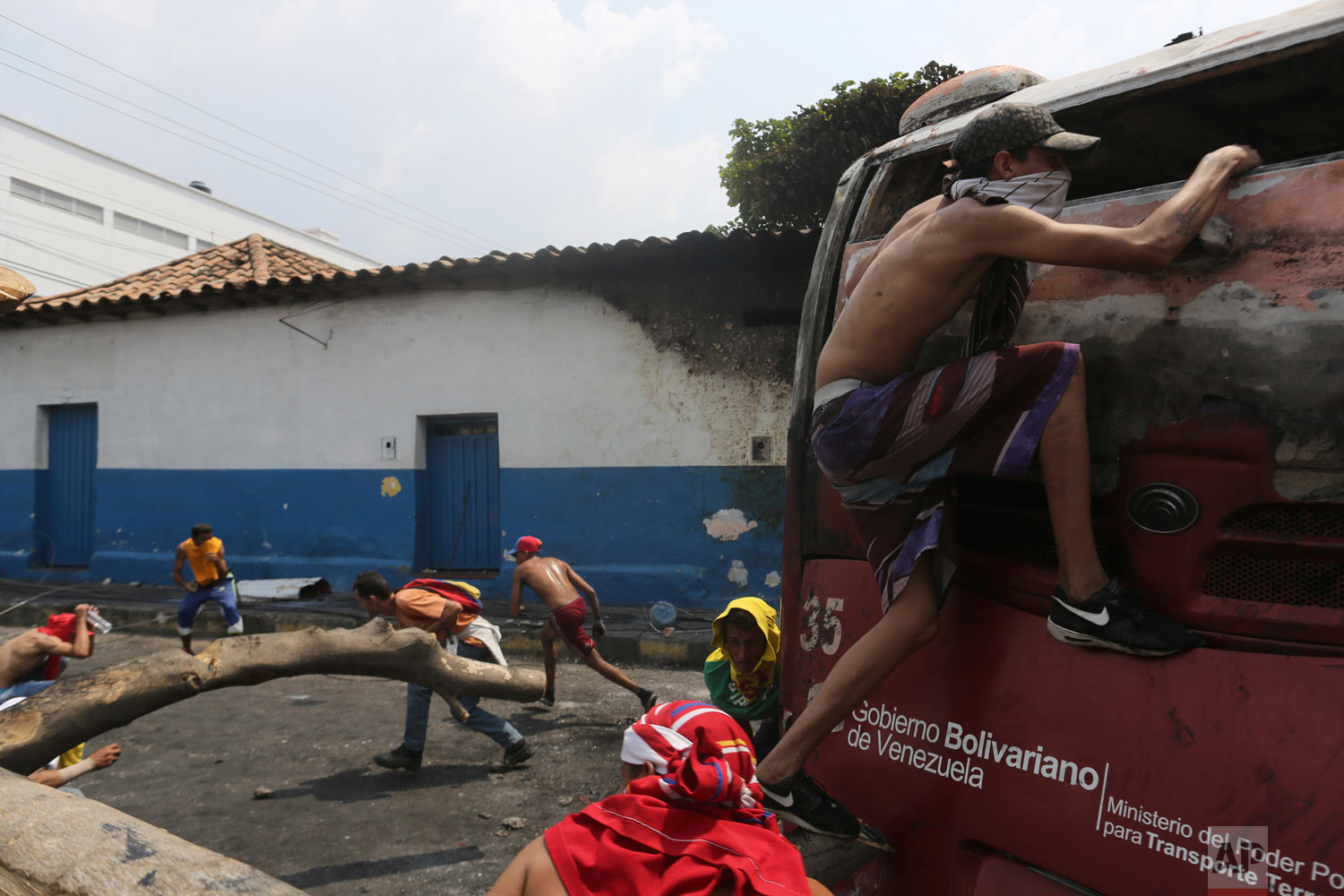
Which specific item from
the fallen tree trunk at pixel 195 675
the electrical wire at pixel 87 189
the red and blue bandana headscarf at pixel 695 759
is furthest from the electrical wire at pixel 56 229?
the red and blue bandana headscarf at pixel 695 759

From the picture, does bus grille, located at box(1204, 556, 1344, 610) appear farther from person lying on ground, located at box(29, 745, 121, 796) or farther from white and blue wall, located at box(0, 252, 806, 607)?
white and blue wall, located at box(0, 252, 806, 607)

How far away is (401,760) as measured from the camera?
4949 millimetres

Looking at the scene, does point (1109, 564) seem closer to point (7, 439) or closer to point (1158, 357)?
point (1158, 357)

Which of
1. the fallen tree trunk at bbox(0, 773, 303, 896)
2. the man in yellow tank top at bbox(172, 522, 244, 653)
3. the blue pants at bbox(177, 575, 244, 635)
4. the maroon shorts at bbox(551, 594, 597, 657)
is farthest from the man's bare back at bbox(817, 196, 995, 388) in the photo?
the blue pants at bbox(177, 575, 244, 635)

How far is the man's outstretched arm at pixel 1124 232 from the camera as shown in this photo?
1532mm

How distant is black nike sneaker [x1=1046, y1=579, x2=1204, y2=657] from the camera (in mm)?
1494

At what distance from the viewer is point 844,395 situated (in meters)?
1.92

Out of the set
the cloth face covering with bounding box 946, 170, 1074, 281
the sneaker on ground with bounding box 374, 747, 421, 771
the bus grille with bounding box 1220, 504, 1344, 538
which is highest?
the cloth face covering with bounding box 946, 170, 1074, 281

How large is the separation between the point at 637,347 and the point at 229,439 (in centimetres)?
576

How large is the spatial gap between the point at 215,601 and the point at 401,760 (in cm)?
451

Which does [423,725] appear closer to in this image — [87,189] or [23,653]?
[23,653]

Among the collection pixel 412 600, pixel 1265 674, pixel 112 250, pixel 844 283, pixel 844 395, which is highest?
pixel 112 250

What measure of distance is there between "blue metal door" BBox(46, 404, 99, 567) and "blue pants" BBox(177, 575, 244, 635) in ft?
17.5

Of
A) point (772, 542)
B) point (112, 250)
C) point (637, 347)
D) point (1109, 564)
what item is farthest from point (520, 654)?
point (112, 250)
